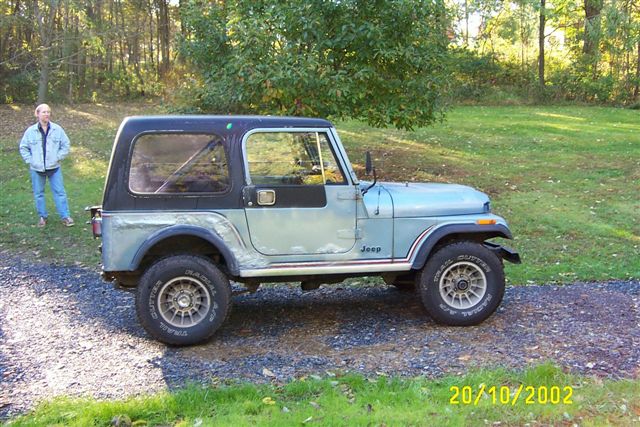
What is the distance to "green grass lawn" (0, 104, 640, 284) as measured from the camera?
8344 mm

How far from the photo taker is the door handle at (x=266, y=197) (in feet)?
17.3

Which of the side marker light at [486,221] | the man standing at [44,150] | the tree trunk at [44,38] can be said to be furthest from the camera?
the tree trunk at [44,38]

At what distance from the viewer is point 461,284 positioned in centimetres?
563

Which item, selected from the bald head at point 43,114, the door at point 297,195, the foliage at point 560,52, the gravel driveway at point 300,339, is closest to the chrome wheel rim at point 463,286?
the gravel driveway at point 300,339

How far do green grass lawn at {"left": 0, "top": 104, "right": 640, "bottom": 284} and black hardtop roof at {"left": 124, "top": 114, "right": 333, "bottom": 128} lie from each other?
3.19 metres

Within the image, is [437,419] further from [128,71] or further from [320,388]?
[128,71]

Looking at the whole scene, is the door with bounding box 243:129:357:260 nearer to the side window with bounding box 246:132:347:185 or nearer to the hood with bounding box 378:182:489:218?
the side window with bounding box 246:132:347:185

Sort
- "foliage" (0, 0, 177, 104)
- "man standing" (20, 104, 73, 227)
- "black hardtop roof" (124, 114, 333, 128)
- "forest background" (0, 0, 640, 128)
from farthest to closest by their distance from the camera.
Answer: "foliage" (0, 0, 177, 104) < "forest background" (0, 0, 640, 128) < "man standing" (20, 104, 73, 227) < "black hardtop roof" (124, 114, 333, 128)

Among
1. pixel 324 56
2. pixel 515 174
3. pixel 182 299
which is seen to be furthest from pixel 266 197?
pixel 515 174

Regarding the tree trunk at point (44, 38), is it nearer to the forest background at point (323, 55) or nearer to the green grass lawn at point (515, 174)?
the forest background at point (323, 55)

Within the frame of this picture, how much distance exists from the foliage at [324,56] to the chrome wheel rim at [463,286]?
194 inches

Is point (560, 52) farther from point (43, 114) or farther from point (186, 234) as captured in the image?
point (186, 234)
